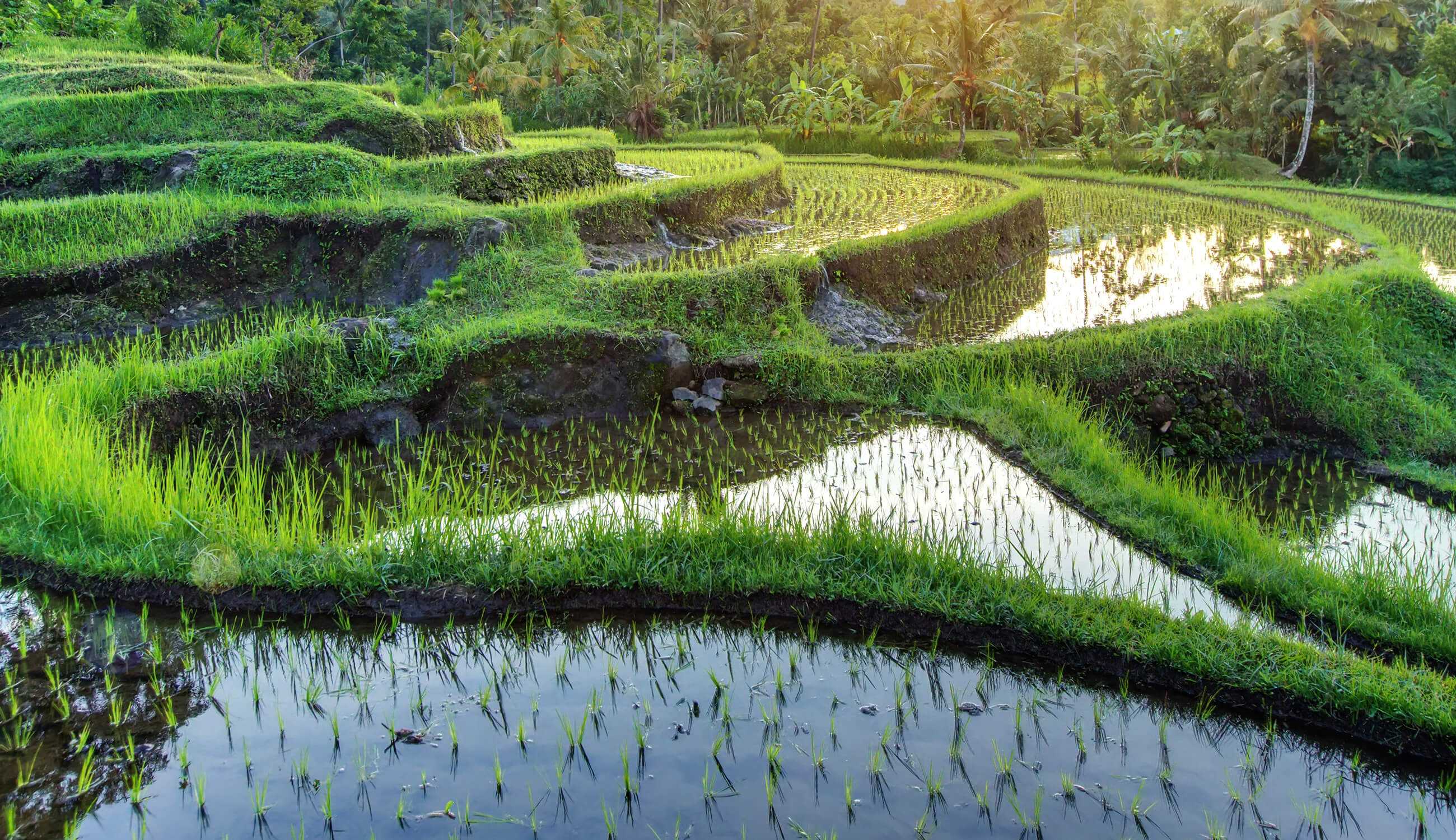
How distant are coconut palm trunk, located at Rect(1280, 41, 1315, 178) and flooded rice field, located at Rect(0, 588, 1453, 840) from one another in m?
17.9

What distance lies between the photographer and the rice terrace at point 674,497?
306 cm

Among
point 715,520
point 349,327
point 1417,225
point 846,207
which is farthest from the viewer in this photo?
point 846,207

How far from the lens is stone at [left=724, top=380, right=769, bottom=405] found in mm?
6520

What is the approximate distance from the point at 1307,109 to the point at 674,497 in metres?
17.9

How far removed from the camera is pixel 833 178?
15961 mm

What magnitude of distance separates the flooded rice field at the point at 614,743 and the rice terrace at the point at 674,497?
0.05 feet

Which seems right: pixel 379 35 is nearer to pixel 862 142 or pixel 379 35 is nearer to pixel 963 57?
pixel 862 142

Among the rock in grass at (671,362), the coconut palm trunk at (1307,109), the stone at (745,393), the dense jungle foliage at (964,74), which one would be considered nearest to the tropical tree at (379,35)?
the dense jungle foliage at (964,74)

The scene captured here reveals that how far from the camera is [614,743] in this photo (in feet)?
10.5

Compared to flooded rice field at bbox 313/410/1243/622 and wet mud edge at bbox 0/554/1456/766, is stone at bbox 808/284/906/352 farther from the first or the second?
wet mud edge at bbox 0/554/1456/766

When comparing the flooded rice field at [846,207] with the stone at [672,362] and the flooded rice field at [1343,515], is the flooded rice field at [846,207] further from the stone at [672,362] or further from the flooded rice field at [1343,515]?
the flooded rice field at [1343,515]

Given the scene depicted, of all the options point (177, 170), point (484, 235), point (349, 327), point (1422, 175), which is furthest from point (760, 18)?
point (349, 327)

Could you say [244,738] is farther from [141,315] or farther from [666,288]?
[141,315]

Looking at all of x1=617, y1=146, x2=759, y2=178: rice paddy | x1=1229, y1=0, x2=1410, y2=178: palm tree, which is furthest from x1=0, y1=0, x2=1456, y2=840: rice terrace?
x1=1229, y1=0, x2=1410, y2=178: palm tree
